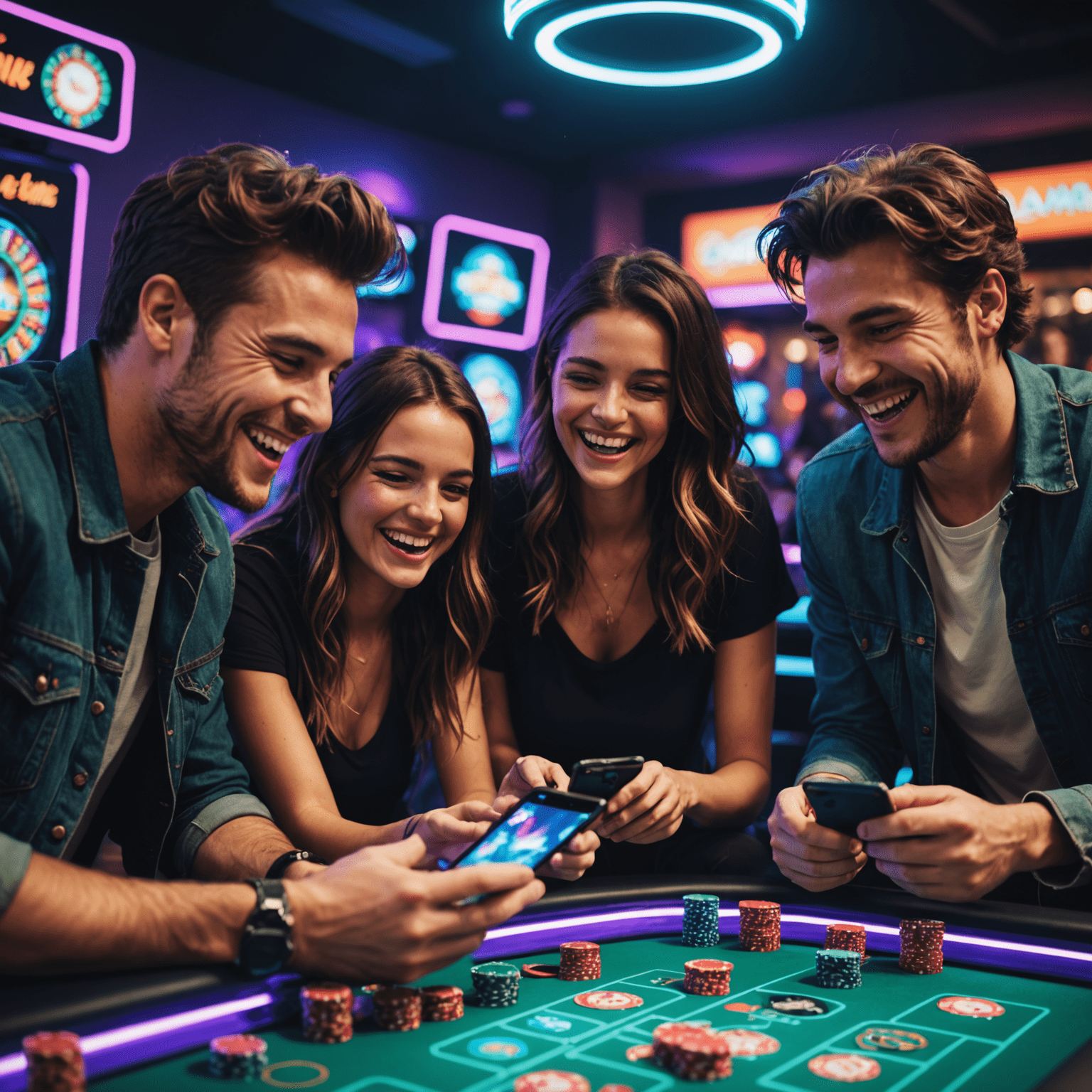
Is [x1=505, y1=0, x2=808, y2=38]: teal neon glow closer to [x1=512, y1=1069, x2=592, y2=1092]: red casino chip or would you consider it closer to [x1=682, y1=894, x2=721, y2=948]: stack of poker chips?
[x1=682, y1=894, x2=721, y2=948]: stack of poker chips

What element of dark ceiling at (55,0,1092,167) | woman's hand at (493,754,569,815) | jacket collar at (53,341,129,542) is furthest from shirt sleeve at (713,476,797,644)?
dark ceiling at (55,0,1092,167)

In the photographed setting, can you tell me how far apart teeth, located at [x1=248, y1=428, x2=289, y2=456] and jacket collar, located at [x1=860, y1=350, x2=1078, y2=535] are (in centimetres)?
123

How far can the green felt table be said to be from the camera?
107cm

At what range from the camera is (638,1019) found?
1.26 meters

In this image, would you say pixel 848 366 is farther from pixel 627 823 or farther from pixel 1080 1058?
pixel 1080 1058

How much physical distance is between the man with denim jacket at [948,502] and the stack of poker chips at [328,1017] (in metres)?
1.15

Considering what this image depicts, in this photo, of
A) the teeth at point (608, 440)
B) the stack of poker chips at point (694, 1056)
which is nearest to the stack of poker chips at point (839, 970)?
the stack of poker chips at point (694, 1056)

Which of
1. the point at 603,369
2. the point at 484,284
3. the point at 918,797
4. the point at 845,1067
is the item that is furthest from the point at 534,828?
the point at 484,284

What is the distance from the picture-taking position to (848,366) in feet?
6.86

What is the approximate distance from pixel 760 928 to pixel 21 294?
3726mm

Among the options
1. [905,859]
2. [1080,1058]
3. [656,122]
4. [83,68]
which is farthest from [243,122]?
[1080,1058]

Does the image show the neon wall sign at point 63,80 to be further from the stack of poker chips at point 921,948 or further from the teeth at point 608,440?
the stack of poker chips at point 921,948

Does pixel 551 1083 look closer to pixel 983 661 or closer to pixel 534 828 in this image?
pixel 534 828

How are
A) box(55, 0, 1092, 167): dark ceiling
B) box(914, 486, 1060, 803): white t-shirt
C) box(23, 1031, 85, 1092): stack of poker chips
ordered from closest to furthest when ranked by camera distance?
box(23, 1031, 85, 1092): stack of poker chips
box(914, 486, 1060, 803): white t-shirt
box(55, 0, 1092, 167): dark ceiling
